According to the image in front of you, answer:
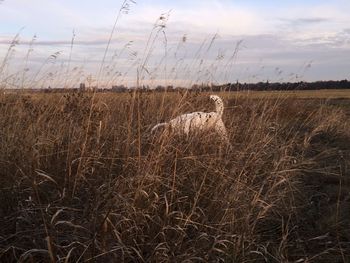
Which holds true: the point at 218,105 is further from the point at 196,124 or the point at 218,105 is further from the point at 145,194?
the point at 145,194

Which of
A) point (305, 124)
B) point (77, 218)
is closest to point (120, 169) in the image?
point (77, 218)

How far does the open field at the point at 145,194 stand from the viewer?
3340 mm

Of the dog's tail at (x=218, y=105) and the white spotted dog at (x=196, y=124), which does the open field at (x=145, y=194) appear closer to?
the white spotted dog at (x=196, y=124)

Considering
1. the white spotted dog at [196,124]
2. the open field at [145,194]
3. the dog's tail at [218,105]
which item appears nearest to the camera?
the open field at [145,194]

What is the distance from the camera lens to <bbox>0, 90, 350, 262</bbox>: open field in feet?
11.0

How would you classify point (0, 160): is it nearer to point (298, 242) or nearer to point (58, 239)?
point (58, 239)

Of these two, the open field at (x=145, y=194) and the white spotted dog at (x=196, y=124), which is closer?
the open field at (x=145, y=194)

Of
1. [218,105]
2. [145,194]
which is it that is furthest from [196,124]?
[145,194]

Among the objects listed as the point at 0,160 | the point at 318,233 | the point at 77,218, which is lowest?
the point at 318,233

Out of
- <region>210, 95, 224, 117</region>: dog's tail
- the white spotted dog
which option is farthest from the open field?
<region>210, 95, 224, 117</region>: dog's tail

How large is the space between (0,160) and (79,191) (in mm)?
716

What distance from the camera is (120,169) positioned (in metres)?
4.21

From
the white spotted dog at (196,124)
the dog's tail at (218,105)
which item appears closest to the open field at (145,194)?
the white spotted dog at (196,124)

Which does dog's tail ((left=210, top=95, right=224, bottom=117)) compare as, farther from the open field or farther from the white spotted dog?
the open field
